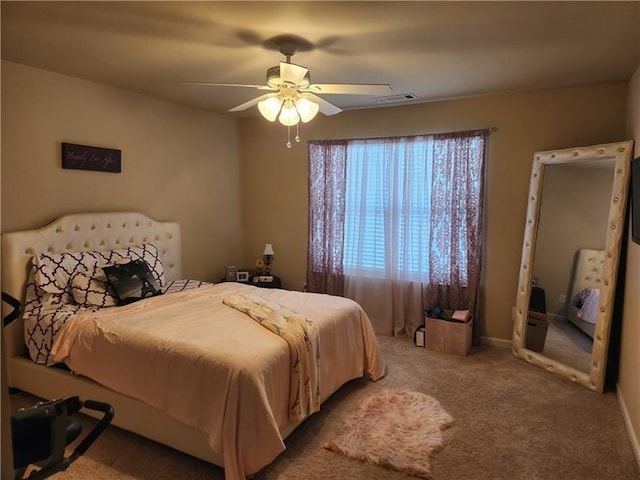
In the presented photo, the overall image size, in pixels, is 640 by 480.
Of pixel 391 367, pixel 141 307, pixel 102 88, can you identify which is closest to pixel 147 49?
pixel 102 88

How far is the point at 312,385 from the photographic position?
2.66 metres

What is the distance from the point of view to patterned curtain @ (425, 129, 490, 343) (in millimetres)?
4062

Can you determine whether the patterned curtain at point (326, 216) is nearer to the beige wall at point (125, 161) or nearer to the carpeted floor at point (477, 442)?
the beige wall at point (125, 161)

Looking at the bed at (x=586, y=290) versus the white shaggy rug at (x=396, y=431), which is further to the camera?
the bed at (x=586, y=290)

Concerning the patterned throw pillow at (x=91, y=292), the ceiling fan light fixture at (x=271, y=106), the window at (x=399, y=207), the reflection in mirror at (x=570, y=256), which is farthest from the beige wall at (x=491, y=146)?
the patterned throw pillow at (x=91, y=292)

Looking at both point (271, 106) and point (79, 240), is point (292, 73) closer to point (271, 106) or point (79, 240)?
point (271, 106)

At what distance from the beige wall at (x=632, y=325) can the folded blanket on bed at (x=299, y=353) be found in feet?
6.23

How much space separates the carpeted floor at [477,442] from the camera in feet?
7.61

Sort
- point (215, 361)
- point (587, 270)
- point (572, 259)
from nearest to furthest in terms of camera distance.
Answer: point (215, 361) → point (587, 270) → point (572, 259)

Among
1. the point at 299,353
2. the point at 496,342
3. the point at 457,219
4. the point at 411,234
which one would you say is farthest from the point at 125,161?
the point at 496,342

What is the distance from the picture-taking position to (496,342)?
4.18 meters

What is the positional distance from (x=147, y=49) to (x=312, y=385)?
247cm

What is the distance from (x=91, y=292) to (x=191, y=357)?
141 cm

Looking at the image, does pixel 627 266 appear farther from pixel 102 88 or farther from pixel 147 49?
pixel 102 88
